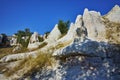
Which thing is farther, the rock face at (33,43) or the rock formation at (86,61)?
the rock face at (33,43)

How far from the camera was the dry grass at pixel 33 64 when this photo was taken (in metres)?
22.8

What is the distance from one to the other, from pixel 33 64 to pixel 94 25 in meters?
8.42

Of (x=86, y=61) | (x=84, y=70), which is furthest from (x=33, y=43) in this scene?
(x=84, y=70)

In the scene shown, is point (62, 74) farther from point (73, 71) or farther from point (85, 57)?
point (85, 57)

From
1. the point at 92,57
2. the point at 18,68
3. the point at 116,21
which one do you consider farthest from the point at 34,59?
the point at 116,21

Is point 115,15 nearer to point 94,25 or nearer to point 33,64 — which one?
point 94,25

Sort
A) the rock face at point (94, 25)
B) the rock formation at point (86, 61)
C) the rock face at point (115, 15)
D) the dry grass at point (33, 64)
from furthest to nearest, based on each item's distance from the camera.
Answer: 1. the rock face at point (115, 15)
2. the rock face at point (94, 25)
3. the dry grass at point (33, 64)
4. the rock formation at point (86, 61)

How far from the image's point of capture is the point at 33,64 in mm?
23828

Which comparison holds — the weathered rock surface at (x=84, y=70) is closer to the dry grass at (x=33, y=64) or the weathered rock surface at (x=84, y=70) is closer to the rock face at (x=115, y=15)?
the dry grass at (x=33, y=64)

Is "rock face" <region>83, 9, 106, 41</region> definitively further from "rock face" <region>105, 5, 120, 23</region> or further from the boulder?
the boulder

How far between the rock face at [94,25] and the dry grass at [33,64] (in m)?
5.23

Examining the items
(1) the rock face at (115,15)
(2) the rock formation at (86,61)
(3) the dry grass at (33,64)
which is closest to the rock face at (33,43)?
(3) the dry grass at (33,64)

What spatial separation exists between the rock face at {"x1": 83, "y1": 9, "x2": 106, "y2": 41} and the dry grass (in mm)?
5228

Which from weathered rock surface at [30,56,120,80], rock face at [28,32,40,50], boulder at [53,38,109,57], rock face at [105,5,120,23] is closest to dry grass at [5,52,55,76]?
weathered rock surface at [30,56,120,80]
